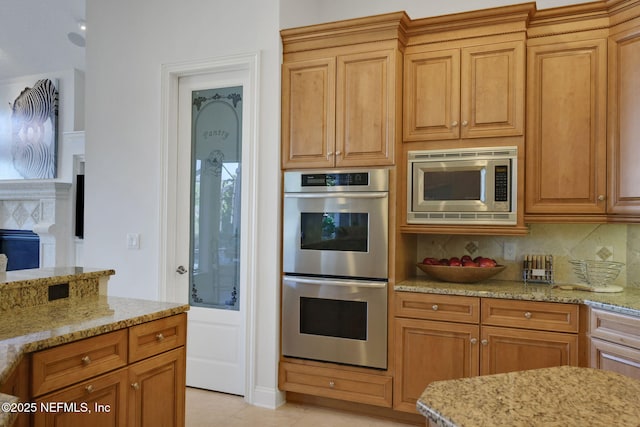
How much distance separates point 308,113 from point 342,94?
0.26 m

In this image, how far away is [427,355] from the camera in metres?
2.84

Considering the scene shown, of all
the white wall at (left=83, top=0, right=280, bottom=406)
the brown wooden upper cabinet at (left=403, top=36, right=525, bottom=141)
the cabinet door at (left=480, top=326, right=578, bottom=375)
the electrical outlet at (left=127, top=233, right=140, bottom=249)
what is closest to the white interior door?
the white wall at (left=83, top=0, right=280, bottom=406)

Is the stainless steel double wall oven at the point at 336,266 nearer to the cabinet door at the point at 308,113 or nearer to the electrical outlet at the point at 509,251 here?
the cabinet door at the point at 308,113

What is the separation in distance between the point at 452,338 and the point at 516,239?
2.98 feet

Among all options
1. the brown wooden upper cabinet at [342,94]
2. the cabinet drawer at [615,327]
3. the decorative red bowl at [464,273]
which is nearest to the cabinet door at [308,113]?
the brown wooden upper cabinet at [342,94]

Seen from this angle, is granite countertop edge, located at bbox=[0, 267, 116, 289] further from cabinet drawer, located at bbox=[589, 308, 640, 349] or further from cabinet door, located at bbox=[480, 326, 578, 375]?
cabinet drawer, located at bbox=[589, 308, 640, 349]

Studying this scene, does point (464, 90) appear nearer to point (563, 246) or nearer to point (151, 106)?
point (563, 246)

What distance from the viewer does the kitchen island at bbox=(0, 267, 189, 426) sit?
1.59 metres

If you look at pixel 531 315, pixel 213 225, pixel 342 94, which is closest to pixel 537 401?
pixel 531 315

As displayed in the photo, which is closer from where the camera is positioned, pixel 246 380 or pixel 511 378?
pixel 511 378

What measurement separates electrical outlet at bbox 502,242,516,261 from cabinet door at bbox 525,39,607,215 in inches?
17.4

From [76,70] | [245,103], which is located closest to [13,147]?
[76,70]

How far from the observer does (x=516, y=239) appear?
322 cm

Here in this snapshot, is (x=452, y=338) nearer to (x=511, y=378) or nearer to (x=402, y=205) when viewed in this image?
(x=402, y=205)
